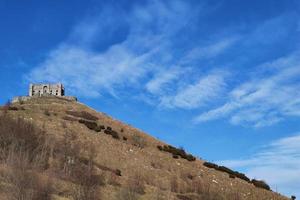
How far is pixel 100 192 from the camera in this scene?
2853cm

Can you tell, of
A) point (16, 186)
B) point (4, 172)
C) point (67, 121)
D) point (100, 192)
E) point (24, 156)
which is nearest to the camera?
point (16, 186)

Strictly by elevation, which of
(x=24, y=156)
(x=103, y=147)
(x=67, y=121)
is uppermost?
(x=67, y=121)

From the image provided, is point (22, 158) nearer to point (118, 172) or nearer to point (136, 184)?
point (136, 184)

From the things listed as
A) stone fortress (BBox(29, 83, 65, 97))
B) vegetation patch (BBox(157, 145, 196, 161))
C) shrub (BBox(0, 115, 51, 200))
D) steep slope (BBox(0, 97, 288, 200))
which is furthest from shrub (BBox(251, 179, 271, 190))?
stone fortress (BBox(29, 83, 65, 97))

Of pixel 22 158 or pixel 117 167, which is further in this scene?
pixel 117 167

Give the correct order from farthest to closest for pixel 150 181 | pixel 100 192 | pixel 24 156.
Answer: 1. pixel 150 181
2. pixel 100 192
3. pixel 24 156

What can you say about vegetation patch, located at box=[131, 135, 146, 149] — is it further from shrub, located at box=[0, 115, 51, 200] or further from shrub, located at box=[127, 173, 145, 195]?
shrub, located at box=[0, 115, 51, 200]

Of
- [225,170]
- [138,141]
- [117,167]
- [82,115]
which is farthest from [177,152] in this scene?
[117,167]

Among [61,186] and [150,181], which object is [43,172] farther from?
[150,181]

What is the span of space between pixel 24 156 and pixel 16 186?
18.0 ft

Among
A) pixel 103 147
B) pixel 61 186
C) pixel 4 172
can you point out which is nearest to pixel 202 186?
pixel 103 147

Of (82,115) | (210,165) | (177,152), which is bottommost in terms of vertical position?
(210,165)

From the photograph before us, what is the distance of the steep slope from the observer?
28.6 meters

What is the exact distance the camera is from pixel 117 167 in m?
41.0
